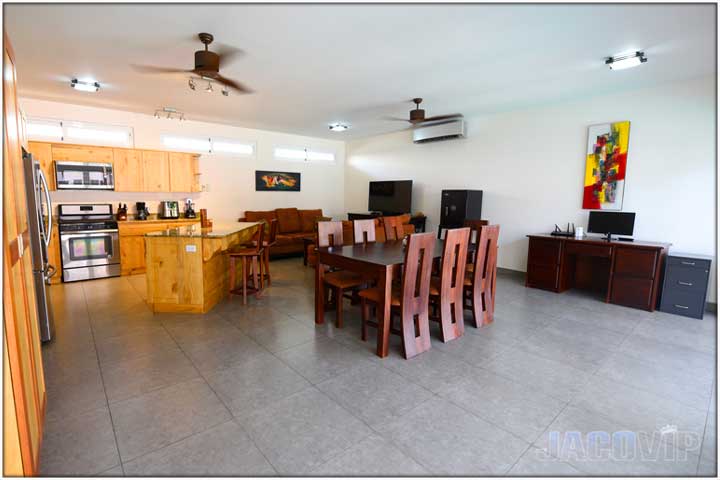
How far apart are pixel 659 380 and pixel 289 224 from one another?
6594mm

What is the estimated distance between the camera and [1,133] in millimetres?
1401

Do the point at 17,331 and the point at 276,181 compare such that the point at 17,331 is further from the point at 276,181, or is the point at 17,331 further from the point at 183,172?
the point at 276,181

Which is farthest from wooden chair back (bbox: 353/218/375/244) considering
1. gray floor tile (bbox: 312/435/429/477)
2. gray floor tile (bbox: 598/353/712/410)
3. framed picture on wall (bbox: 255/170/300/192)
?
framed picture on wall (bbox: 255/170/300/192)

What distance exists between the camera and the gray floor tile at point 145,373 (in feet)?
7.85

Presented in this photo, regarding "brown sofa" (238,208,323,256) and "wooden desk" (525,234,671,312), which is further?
"brown sofa" (238,208,323,256)

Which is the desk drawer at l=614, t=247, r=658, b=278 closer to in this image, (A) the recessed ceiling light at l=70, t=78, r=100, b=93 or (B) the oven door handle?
(A) the recessed ceiling light at l=70, t=78, r=100, b=93

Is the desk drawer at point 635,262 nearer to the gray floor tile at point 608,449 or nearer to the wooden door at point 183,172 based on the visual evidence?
the gray floor tile at point 608,449

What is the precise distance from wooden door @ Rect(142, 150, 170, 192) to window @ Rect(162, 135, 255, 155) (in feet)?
1.61

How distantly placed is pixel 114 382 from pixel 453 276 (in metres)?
Result: 2.99

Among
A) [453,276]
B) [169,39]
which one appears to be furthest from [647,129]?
[169,39]

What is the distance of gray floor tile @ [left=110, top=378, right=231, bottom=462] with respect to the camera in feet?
6.18

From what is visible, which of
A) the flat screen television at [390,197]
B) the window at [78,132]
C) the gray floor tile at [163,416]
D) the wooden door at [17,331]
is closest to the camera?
the wooden door at [17,331]

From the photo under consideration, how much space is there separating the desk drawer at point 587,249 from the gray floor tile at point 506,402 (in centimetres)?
293

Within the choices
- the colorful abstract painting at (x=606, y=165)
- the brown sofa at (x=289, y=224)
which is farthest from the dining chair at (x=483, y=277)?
the brown sofa at (x=289, y=224)
